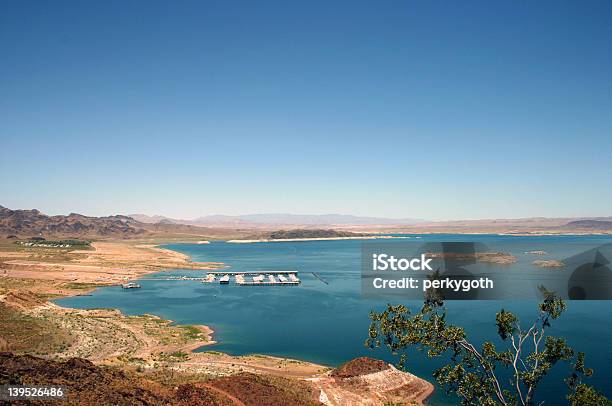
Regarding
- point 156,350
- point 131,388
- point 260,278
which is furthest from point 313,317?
point 260,278

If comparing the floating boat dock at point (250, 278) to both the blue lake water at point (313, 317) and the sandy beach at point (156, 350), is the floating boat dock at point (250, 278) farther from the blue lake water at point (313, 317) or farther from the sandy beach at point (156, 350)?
the sandy beach at point (156, 350)

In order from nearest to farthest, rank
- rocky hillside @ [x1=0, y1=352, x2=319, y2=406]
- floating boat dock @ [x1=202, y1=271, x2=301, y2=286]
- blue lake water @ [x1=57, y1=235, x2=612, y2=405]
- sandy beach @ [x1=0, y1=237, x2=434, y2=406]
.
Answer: rocky hillside @ [x1=0, y1=352, x2=319, y2=406] → sandy beach @ [x1=0, y1=237, x2=434, y2=406] → blue lake water @ [x1=57, y1=235, x2=612, y2=405] → floating boat dock @ [x1=202, y1=271, x2=301, y2=286]

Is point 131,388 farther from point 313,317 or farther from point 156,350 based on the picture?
point 313,317

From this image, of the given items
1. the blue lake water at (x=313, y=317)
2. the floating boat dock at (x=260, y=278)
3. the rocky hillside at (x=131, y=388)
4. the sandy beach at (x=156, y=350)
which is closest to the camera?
the rocky hillside at (x=131, y=388)

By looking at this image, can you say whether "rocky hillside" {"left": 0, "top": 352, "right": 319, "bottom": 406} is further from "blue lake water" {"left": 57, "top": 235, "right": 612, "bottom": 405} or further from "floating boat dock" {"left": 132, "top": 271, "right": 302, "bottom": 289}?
"floating boat dock" {"left": 132, "top": 271, "right": 302, "bottom": 289}

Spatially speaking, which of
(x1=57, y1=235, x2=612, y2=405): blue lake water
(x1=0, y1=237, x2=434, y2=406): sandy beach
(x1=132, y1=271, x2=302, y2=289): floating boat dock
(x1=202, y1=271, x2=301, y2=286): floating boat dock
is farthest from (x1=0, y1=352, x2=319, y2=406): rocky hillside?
(x1=202, y1=271, x2=301, y2=286): floating boat dock

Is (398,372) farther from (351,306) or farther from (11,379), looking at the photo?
(351,306)

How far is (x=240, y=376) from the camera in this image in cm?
3406

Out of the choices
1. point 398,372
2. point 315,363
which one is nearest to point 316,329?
point 315,363

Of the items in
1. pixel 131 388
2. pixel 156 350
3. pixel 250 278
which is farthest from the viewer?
pixel 250 278

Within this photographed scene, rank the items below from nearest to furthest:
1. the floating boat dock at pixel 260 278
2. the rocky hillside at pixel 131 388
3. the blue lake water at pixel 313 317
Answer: the rocky hillside at pixel 131 388
the blue lake water at pixel 313 317
the floating boat dock at pixel 260 278

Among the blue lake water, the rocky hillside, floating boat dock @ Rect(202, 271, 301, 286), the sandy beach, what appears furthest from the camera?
floating boat dock @ Rect(202, 271, 301, 286)

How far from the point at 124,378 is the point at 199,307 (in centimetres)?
4794

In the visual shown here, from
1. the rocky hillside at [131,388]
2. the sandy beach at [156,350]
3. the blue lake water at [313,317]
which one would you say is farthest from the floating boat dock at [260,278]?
the rocky hillside at [131,388]
